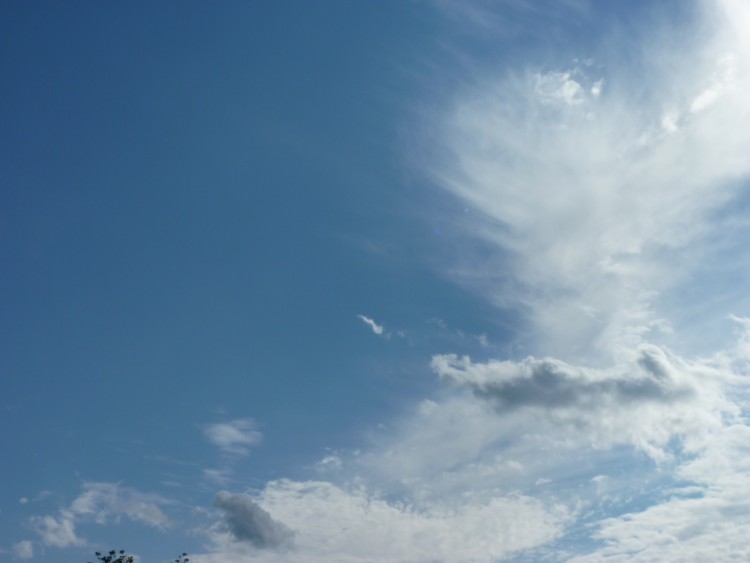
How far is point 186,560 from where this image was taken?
377 feet

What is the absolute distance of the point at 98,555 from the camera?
10506 cm

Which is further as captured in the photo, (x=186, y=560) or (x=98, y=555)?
(x=186, y=560)

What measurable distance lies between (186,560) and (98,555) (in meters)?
19.9
